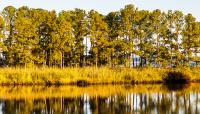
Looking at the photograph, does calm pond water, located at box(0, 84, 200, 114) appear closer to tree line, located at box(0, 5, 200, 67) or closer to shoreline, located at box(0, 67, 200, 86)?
shoreline, located at box(0, 67, 200, 86)

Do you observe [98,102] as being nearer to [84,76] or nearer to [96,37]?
[84,76]

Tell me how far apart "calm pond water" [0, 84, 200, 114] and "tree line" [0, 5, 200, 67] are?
74.4 ft

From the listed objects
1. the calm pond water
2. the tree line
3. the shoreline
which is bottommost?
the calm pond water

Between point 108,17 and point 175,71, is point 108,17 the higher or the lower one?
the higher one

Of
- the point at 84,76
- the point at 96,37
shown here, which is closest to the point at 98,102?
the point at 84,76

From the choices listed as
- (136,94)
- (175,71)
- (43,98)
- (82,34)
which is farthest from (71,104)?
(82,34)

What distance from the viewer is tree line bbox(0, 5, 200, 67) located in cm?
5591

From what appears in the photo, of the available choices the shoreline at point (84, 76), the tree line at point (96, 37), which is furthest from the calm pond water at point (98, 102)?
the tree line at point (96, 37)

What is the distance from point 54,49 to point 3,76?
16.2 meters

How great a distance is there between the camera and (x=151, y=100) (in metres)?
28.3

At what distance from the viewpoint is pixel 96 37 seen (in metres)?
59.0

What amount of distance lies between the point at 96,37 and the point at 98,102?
32.2 metres

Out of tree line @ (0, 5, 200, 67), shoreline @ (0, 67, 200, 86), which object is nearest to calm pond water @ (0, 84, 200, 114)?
shoreline @ (0, 67, 200, 86)

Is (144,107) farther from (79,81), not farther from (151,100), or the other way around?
(79,81)
